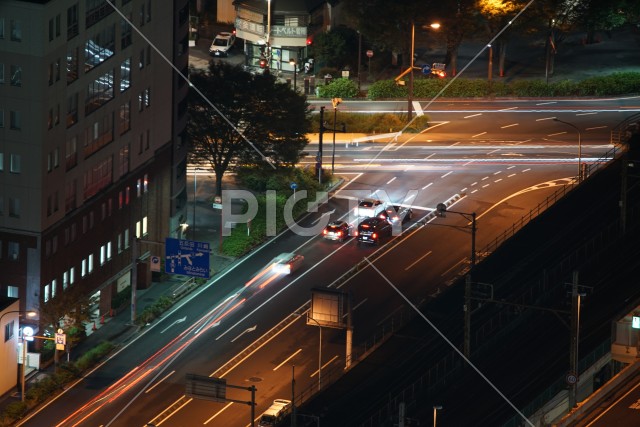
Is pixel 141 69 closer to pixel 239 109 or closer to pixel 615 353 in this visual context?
pixel 239 109

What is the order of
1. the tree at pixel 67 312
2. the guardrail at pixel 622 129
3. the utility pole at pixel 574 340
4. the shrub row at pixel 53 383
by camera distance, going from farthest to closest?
the guardrail at pixel 622 129 < the tree at pixel 67 312 < the shrub row at pixel 53 383 < the utility pole at pixel 574 340

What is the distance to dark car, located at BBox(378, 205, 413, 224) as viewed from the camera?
15225cm

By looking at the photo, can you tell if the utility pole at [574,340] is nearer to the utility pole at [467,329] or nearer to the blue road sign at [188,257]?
the utility pole at [467,329]

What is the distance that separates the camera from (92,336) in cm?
13462

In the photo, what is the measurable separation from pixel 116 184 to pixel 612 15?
72.7 meters

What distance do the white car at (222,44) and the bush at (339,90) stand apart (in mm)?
15502

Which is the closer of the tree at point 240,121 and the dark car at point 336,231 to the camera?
the dark car at point 336,231

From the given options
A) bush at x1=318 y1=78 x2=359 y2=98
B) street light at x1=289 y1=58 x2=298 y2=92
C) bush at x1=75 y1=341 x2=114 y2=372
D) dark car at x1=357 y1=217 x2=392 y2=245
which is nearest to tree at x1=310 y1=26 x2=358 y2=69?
street light at x1=289 y1=58 x2=298 y2=92

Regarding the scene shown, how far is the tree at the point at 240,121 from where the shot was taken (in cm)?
15638

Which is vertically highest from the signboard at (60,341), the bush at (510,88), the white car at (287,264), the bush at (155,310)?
the bush at (510,88)

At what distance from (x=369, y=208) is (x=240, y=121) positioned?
1369cm

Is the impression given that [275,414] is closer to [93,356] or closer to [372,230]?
[93,356]

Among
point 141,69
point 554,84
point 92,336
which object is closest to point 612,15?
point 554,84

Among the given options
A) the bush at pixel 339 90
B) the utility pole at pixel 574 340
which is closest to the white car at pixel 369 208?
the bush at pixel 339 90
